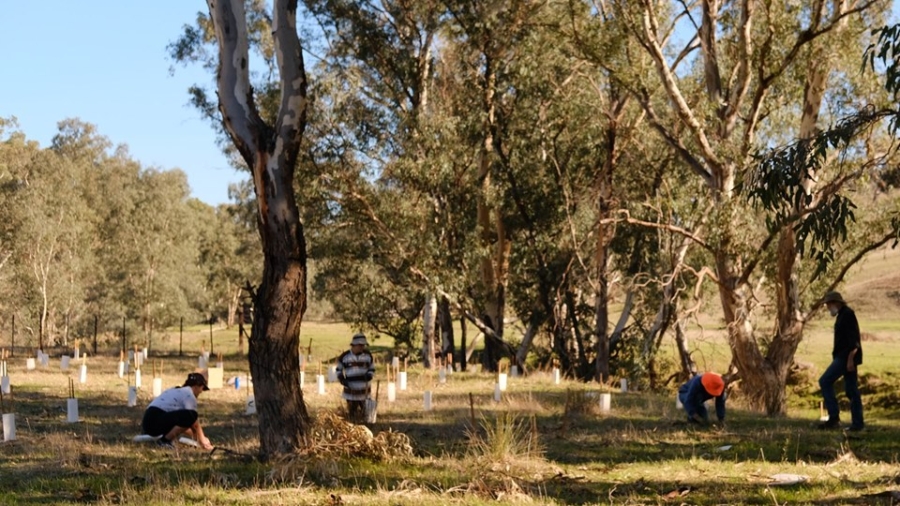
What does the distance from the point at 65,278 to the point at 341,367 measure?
4289cm

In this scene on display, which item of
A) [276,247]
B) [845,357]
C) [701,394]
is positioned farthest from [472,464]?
[845,357]

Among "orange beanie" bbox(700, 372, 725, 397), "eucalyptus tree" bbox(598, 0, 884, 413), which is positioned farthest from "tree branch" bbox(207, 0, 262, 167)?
"eucalyptus tree" bbox(598, 0, 884, 413)

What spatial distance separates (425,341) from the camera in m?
31.0

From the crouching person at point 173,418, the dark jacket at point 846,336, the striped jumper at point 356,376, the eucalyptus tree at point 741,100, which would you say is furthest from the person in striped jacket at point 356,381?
the eucalyptus tree at point 741,100

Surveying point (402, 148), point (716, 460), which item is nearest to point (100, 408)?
point (716, 460)

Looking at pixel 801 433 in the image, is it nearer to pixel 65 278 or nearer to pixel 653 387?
pixel 653 387

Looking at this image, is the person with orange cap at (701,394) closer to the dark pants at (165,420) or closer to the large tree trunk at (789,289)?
the dark pants at (165,420)

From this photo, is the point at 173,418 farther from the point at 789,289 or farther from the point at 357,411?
the point at 789,289

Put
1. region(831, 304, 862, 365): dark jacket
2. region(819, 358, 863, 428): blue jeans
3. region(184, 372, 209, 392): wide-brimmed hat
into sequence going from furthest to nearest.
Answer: region(819, 358, 863, 428): blue jeans < region(831, 304, 862, 365): dark jacket < region(184, 372, 209, 392): wide-brimmed hat

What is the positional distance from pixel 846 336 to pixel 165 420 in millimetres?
7722

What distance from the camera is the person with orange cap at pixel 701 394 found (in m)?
12.6

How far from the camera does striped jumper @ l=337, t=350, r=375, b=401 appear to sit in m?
13.2

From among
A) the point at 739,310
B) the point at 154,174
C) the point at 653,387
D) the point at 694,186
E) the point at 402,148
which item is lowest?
the point at 653,387

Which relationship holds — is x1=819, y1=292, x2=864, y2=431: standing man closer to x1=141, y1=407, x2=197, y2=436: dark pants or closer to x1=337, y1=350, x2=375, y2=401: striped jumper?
x1=337, y1=350, x2=375, y2=401: striped jumper
